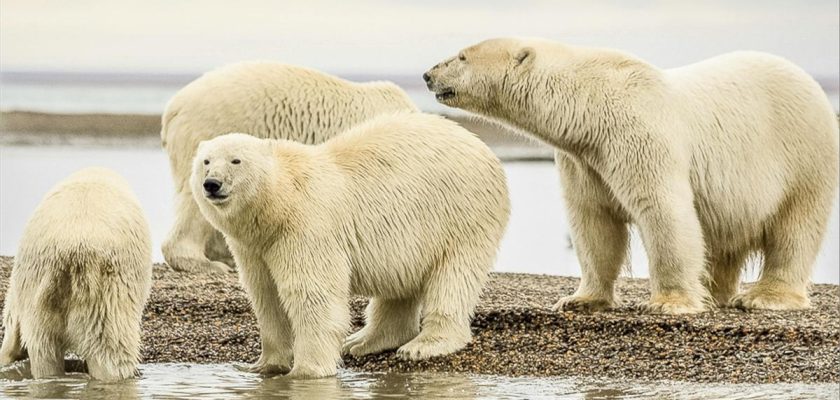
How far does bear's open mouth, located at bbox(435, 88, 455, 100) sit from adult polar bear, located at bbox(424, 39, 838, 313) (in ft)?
0.04

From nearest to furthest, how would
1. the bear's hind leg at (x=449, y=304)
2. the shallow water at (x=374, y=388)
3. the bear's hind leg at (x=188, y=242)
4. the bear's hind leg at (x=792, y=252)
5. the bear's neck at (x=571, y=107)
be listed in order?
the shallow water at (x=374, y=388) < the bear's hind leg at (x=449, y=304) < the bear's neck at (x=571, y=107) < the bear's hind leg at (x=792, y=252) < the bear's hind leg at (x=188, y=242)

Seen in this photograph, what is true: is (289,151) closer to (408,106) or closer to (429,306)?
(429,306)

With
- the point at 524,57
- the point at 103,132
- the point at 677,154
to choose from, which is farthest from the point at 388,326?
the point at 103,132

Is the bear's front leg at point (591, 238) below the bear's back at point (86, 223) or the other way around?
below

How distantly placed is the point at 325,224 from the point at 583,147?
186 cm

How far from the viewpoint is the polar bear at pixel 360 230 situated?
8.66 meters

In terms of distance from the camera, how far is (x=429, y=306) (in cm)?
916

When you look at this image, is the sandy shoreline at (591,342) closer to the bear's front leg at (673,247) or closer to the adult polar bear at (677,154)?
the bear's front leg at (673,247)

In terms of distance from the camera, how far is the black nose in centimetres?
843

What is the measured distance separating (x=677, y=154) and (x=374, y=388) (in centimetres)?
255

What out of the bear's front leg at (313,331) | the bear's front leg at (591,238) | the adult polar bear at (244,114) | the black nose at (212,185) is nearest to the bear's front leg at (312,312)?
the bear's front leg at (313,331)

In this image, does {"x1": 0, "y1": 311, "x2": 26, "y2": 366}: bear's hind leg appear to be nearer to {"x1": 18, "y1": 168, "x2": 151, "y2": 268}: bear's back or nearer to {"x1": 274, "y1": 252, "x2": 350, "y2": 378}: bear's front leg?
{"x1": 18, "y1": 168, "x2": 151, "y2": 268}: bear's back

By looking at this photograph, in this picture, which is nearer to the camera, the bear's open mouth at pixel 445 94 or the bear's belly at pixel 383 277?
the bear's belly at pixel 383 277

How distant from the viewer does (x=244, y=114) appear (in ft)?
38.6
